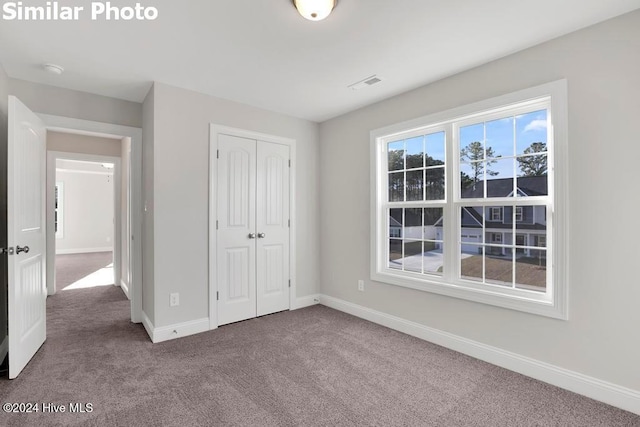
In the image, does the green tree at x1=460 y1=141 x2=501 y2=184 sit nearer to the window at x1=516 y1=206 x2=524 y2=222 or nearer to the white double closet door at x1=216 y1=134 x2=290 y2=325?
the window at x1=516 y1=206 x2=524 y2=222

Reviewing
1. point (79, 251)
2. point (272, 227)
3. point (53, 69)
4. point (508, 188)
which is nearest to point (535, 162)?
point (508, 188)

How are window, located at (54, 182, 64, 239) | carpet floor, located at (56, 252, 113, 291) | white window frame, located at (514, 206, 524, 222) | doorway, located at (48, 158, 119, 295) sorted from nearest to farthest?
white window frame, located at (514, 206, 524, 222), carpet floor, located at (56, 252, 113, 291), doorway, located at (48, 158, 119, 295), window, located at (54, 182, 64, 239)

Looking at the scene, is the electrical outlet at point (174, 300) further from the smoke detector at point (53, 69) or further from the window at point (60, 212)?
the window at point (60, 212)

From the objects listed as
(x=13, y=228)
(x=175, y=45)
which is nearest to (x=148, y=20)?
(x=175, y=45)

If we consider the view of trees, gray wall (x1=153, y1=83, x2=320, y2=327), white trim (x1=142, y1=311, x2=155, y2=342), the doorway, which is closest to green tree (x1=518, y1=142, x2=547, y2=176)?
the view of trees

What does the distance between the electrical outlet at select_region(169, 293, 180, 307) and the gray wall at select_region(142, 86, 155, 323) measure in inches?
6.3

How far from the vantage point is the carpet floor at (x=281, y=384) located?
1.89 metres

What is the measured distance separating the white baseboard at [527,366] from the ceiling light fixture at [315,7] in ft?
9.32

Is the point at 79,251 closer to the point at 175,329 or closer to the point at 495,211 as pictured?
the point at 175,329

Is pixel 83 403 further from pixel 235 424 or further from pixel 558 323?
pixel 558 323

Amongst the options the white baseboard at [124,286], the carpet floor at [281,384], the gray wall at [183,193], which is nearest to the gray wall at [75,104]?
the gray wall at [183,193]

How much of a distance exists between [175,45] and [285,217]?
2.26 m

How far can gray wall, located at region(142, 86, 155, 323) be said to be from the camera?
10.2 ft

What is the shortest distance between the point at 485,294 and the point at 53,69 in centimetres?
424
